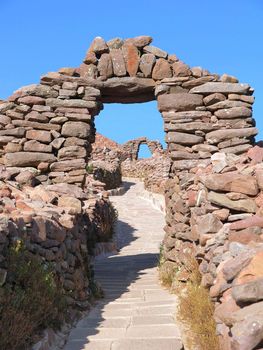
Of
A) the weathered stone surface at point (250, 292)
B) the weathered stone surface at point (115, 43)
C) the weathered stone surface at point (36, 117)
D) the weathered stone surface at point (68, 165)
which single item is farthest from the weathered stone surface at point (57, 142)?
the weathered stone surface at point (250, 292)

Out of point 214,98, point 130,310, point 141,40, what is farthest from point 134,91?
point 130,310

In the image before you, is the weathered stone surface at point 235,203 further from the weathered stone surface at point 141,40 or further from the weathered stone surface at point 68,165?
the weathered stone surface at point 141,40

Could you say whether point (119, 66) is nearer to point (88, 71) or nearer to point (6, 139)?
point (88, 71)

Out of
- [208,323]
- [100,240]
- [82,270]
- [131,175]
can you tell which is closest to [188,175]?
[82,270]

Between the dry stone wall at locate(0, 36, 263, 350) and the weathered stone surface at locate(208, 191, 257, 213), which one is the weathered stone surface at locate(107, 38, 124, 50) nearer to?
the dry stone wall at locate(0, 36, 263, 350)

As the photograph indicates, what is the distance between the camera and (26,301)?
3.97 metres

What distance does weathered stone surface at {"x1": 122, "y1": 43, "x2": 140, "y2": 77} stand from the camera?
7.99 m

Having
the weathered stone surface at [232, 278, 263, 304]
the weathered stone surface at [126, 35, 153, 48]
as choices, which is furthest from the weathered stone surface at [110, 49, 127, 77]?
the weathered stone surface at [232, 278, 263, 304]

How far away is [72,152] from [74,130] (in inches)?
14.9

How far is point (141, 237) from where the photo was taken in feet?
42.9

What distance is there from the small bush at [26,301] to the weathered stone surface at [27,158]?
3235 mm

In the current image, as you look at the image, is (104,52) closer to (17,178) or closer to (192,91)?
(192,91)

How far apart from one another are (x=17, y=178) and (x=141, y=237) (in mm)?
6334

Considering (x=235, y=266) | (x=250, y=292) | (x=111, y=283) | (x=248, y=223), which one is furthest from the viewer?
(x=111, y=283)
